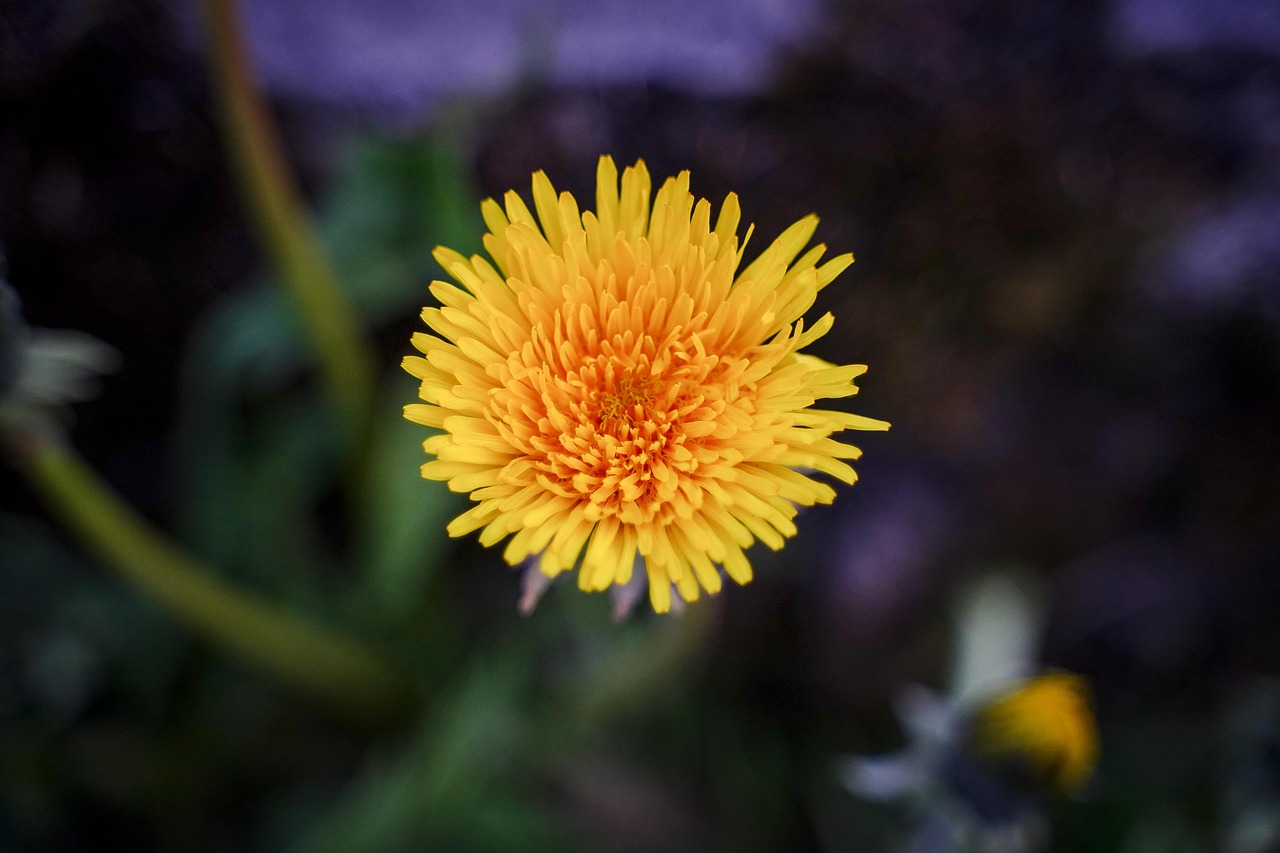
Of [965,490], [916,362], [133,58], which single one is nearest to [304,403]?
[133,58]

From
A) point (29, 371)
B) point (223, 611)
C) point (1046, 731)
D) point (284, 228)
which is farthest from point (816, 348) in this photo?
point (29, 371)

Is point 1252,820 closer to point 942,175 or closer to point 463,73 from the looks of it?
point 942,175

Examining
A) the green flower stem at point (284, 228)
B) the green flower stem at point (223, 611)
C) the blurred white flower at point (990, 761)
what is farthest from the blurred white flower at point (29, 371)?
the blurred white flower at point (990, 761)

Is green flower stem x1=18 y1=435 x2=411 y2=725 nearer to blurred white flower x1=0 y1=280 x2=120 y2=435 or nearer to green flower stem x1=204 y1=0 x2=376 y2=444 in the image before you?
blurred white flower x1=0 y1=280 x2=120 y2=435

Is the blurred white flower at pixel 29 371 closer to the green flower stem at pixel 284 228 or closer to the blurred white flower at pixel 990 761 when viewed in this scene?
the green flower stem at pixel 284 228

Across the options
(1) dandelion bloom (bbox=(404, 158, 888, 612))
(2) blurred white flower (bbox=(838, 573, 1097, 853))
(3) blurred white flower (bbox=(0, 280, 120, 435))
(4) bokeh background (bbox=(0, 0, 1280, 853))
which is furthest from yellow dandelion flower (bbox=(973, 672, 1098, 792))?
(3) blurred white flower (bbox=(0, 280, 120, 435))

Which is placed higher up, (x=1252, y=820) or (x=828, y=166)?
(x=828, y=166)

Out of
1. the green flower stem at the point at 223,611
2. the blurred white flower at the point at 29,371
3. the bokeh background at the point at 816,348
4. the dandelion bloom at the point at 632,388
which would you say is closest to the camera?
the dandelion bloom at the point at 632,388
